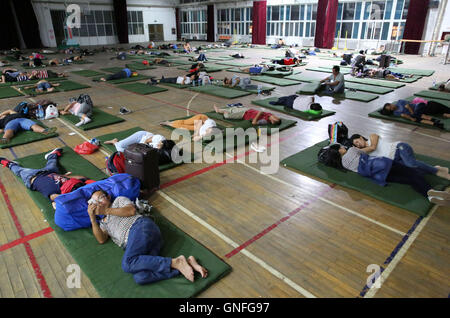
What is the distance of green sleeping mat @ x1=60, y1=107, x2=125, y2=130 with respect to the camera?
7.55 metres

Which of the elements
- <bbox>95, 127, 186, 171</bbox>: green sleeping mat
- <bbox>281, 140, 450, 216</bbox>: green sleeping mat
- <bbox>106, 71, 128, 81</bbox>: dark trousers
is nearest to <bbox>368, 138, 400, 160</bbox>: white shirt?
<bbox>281, 140, 450, 216</bbox>: green sleeping mat

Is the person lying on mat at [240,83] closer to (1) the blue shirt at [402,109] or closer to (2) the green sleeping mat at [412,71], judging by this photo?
(1) the blue shirt at [402,109]

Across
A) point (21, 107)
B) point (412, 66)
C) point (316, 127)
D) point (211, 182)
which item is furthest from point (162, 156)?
point (412, 66)

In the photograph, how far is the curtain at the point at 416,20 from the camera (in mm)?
19172

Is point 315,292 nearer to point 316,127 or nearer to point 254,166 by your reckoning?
point 254,166

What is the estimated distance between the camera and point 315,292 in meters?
2.96

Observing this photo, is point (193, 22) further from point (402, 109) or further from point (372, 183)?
point (372, 183)

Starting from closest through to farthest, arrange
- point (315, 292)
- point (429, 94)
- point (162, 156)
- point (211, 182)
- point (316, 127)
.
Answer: point (315, 292) < point (211, 182) < point (162, 156) < point (316, 127) < point (429, 94)

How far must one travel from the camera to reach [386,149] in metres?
4.97

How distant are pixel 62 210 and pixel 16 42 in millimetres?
31209

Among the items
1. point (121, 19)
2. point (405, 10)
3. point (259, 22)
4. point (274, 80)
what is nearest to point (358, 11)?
point (405, 10)

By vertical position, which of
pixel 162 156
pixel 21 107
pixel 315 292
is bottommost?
pixel 315 292

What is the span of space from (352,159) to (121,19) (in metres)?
32.5

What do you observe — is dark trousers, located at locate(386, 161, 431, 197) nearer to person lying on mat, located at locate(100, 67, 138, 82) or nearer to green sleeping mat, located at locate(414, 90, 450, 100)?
green sleeping mat, located at locate(414, 90, 450, 100)
